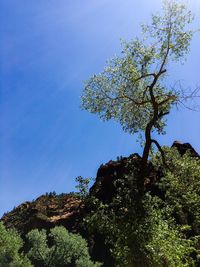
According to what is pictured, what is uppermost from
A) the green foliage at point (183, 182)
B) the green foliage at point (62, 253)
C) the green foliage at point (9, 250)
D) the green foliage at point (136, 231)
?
the green foliage at point (62, 253)

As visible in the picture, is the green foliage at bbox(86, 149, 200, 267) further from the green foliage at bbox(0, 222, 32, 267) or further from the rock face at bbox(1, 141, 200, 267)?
the rock face at bbox(1, 141, 200, 267)

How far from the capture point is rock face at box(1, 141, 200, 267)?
10938 centimetres

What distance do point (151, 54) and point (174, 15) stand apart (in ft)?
9.93

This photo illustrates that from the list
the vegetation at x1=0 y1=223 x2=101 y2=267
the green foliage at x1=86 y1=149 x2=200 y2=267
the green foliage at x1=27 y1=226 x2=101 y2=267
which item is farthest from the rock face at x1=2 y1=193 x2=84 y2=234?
the green foliage at x1=86 y1=149 x2=200 y2=267

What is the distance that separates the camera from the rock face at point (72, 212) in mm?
109375

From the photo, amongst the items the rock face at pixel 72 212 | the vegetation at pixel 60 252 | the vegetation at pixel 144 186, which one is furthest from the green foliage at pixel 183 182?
the rock face at pixel 72 212

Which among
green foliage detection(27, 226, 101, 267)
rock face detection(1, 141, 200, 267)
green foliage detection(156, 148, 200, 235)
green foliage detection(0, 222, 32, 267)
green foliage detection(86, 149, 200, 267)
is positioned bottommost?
green foliage detection(86, 149, 200, 267)

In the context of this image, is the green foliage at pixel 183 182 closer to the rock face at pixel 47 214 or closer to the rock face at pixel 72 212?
the rock face at pixel 72 212

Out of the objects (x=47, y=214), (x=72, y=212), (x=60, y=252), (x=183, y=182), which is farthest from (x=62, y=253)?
(x=183, y=182)

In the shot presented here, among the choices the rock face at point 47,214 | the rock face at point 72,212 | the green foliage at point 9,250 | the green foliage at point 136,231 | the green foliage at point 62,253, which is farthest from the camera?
the rock face at point 47,214

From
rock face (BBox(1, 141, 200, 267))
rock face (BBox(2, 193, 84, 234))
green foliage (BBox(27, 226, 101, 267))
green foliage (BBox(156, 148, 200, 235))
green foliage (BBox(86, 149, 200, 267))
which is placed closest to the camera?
green foliage (BBox(86, 149, 200, 267))

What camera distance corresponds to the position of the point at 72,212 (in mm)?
130125

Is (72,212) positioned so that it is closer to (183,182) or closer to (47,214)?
(47,214)

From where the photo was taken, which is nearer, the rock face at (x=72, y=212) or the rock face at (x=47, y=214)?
the rock face at (x=72, y=212)
